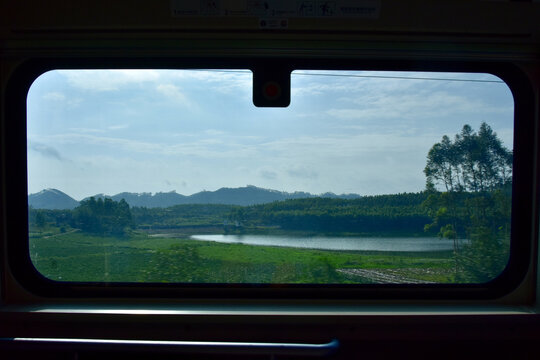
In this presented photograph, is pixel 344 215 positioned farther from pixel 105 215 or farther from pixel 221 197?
pixel 105 215

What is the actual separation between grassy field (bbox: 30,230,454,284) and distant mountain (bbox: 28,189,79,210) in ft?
0.53

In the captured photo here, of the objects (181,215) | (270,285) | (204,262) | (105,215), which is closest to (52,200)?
(105,215)

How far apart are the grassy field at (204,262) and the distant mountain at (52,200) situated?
160 millimetres

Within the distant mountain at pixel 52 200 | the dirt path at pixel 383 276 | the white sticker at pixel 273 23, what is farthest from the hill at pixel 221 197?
the white sticker at pixel 273 23

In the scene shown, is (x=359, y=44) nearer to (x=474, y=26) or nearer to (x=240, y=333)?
(x=474, y=26)

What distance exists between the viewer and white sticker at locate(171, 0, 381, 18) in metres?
1.71

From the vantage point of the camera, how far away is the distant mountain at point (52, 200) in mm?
2002

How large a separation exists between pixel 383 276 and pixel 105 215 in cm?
166

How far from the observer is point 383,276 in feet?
6.51

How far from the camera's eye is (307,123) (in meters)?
1.95

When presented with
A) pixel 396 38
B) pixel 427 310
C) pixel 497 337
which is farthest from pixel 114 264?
pixel 497 337

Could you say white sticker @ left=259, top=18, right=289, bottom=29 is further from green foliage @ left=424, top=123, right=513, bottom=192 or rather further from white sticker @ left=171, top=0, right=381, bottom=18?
green foliage @ left=424, top=123, right=513, bottom=192

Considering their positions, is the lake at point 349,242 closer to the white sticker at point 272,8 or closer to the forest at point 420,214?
the forest at point 420,214

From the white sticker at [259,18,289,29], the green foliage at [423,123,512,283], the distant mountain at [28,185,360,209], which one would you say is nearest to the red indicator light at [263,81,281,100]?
the white sticker at [259,18,289,29]
